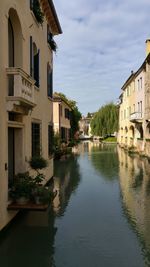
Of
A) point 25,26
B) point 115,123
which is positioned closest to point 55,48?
point 25,26

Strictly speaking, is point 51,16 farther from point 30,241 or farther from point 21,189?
point 30,241

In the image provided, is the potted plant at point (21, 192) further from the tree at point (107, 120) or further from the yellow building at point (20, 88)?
the tree at point (107, 120)

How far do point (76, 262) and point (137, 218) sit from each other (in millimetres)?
3698

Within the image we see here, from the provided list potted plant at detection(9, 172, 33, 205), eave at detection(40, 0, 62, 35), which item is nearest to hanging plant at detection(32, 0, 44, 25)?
eave at detection(40, 0, 62, 35)

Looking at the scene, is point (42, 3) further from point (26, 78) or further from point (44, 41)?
point (26, 78)

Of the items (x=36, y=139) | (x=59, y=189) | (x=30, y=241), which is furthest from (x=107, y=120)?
(x=30, y=241)

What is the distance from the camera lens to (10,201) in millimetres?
8703

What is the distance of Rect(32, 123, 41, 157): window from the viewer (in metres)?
12.3

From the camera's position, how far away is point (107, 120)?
2813 inches

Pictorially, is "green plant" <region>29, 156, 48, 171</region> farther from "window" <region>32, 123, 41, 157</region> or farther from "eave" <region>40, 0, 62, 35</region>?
"eave" <region>40, 0, 62, 35</region>

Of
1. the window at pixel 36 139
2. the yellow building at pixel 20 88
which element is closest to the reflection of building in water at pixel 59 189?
the yellow building at pixel 20 88

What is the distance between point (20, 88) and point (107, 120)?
6362 centimetres

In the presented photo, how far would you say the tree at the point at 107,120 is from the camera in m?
70.0

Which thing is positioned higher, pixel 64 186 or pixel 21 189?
pixel 21 189
